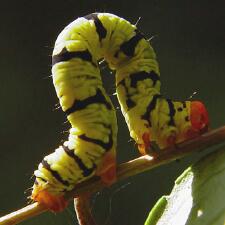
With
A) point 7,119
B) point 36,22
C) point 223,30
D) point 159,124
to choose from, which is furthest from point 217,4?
point 159,124

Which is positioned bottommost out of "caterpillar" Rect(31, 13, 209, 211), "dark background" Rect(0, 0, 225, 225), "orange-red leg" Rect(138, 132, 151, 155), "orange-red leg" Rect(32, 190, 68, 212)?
"dark background" Rect(0, 0, 225, 225)

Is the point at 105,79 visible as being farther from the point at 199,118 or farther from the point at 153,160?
the point at 153,160

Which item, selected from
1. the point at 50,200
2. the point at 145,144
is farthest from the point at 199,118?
the point at 50,200

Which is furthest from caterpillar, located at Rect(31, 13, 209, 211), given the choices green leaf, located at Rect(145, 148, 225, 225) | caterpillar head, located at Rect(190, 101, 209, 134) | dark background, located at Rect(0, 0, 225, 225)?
dark background, located at Rect(0, 0, 225, 225)

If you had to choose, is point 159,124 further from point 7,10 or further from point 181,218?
point 7,10

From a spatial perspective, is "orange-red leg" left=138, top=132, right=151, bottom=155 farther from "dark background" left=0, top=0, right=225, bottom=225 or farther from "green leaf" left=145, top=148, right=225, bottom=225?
"dark background" left=0, top=0, right=225, bottom=225

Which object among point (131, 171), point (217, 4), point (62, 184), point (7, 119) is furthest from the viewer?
point (217, 4)
